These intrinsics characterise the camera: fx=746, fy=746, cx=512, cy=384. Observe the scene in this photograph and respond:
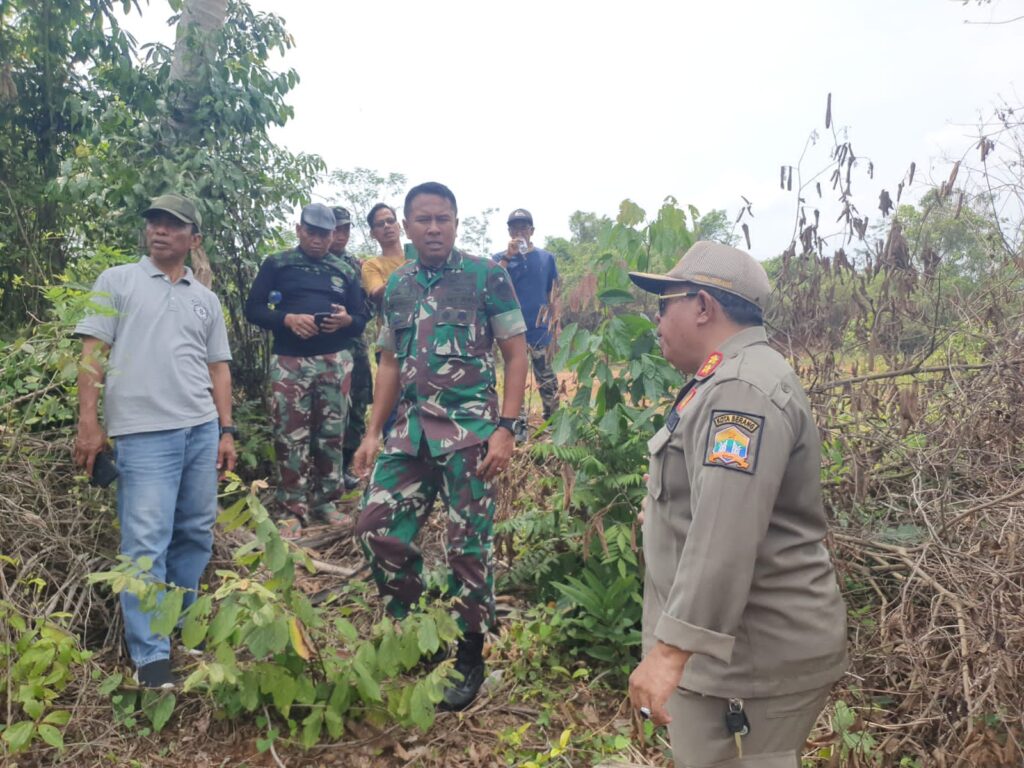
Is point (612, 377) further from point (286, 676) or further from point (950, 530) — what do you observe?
point (286, 676)

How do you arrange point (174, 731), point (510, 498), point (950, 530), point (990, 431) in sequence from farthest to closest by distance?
point (510, 498) → point (990, 431) → point (950, 530) → point (174, 731)

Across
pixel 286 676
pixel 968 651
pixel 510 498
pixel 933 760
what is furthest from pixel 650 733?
pixel 510 498

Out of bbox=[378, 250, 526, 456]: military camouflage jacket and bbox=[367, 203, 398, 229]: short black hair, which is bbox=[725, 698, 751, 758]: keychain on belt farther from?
bbox=[367, 203, 398, 229]: short black hair

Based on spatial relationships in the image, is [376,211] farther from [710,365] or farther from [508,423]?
[710,365]

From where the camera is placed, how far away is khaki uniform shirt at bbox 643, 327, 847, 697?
1414mm

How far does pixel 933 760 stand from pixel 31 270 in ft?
16.3

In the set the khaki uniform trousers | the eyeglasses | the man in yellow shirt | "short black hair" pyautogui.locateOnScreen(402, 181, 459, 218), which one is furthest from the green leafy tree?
the khaki uniform trousers

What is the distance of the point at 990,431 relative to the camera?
300cm

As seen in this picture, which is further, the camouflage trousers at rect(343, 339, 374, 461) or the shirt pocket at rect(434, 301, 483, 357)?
the camouflage trousers at rect(343, 339, 374, 461)

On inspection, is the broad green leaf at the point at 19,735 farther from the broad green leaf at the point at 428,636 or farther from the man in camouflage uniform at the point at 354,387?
the man in camouflage uniform at the point at 354,387

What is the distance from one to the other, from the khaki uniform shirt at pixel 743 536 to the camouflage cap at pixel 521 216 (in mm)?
4511

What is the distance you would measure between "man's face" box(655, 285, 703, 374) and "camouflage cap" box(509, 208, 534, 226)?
4.39 m

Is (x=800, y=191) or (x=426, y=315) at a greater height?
(x=800, y=191)

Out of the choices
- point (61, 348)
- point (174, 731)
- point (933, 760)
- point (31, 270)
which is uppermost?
point (31, 270)
